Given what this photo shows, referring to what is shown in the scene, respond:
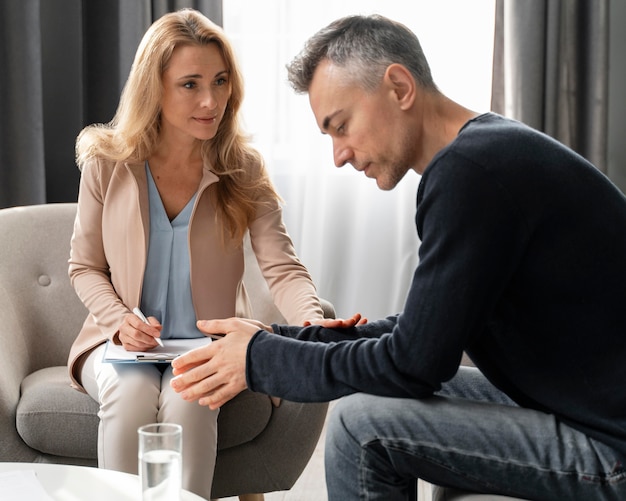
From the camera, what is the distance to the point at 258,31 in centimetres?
339

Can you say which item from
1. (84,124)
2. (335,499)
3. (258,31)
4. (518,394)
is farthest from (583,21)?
(335,499)

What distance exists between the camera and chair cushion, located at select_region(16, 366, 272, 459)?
203cm

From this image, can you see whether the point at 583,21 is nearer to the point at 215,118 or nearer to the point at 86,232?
the point at 215,118

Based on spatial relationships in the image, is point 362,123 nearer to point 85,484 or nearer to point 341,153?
point 341,153

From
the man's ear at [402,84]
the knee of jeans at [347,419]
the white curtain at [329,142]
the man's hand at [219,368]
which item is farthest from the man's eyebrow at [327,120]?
the white curtain at [329,142]

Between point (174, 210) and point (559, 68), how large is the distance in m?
1.66

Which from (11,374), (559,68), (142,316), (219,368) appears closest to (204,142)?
(142,316)

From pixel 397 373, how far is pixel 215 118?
3.65 feet

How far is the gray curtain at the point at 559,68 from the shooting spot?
10.5 feet

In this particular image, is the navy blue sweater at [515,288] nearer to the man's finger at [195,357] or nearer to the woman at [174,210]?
the man's finger at [195,357]

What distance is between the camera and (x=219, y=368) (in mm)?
1536

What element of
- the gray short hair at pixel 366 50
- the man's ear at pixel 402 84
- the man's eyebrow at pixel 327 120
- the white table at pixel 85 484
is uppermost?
the gray short hair at pixel 366 50

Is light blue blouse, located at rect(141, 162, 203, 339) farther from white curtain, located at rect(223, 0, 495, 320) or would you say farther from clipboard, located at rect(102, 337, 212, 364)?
white curtain, located at rect(223, 0, 495, 320)

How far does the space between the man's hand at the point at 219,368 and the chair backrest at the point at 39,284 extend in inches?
36.5
